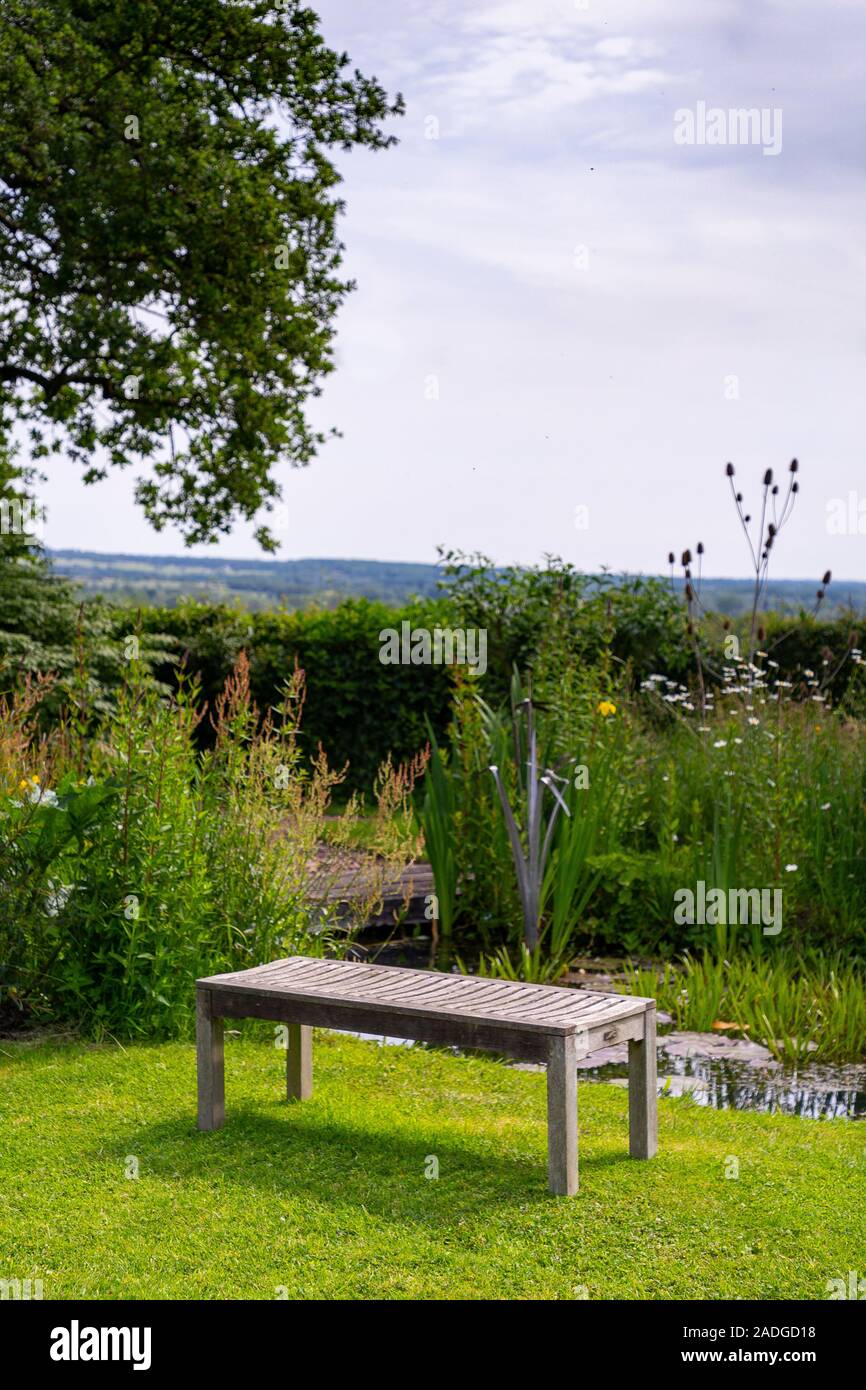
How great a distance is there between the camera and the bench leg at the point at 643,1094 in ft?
14.4

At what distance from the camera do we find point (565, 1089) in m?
4.00

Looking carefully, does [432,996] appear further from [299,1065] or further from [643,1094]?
[299,1065]

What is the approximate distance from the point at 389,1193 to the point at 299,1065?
1.01 m

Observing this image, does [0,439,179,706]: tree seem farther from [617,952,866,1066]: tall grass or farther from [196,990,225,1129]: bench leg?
[196,990,225,1129]: bench leg

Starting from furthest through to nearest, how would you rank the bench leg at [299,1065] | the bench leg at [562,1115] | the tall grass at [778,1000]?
the tall grass at [778,1000] < the bench leg at [299,1065] < the bench leg at [562,1115]

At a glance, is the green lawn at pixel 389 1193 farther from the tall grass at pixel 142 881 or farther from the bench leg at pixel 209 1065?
the tall grass at pixel 142 881

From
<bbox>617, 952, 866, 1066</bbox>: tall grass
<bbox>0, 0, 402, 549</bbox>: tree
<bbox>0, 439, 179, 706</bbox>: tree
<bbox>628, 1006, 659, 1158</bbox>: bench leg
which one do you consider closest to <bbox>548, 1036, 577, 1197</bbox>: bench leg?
<bbox>628, 1006, 659, 1158</bbox>: bench leg

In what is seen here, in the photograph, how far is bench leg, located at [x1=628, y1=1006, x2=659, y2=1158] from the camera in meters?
4.38

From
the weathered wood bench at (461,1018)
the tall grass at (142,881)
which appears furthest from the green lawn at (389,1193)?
the tall grass at (142,881)

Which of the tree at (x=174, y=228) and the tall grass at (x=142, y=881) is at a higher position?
the tree at (x=174, y=228)

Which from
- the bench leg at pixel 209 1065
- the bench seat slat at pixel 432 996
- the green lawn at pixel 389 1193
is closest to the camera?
the green lawn at pixel 389 1193

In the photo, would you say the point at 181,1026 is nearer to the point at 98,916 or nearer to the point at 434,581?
the point at 98,916

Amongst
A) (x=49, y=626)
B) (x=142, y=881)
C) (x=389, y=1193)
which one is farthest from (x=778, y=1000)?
(x=49, y=626)
